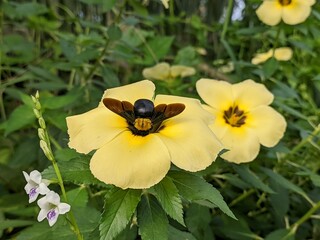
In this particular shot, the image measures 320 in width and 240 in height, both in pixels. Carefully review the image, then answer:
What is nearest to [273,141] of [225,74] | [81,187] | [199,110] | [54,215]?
[199,110]

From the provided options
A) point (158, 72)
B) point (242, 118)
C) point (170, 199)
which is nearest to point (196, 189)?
point (170, 199)

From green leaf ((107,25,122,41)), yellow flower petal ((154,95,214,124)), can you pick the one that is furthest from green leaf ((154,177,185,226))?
green leaf ((107,25,122,41))

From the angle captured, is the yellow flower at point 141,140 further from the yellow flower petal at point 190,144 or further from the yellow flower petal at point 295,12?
the yellow flower petal at point 295,12

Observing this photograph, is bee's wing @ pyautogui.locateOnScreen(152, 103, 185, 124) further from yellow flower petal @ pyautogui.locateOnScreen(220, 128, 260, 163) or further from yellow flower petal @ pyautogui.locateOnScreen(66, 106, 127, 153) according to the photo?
yellow flower petal @ pyautogui.locateOnScreen(220, 128, 260, 163)

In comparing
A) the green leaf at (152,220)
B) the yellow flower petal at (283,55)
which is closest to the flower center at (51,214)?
the green leaf at (152,220)

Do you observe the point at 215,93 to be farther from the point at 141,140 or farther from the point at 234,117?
the point at 141,140

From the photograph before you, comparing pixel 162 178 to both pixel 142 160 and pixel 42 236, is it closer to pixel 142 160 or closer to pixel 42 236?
pixel 142 160
